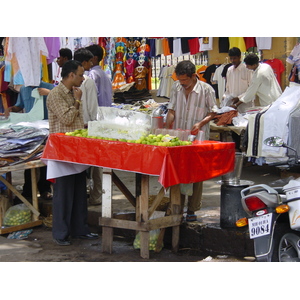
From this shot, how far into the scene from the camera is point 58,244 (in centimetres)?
567

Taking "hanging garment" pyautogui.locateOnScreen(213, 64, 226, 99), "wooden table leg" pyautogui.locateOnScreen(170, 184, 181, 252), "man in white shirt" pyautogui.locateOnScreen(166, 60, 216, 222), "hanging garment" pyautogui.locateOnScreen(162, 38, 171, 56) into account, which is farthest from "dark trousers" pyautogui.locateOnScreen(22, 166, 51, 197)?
"hanging garment" pyautogui.locateOnScreen(162, 38, 171, 56)

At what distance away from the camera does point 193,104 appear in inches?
224

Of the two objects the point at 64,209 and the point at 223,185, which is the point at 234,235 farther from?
the point at 64,209

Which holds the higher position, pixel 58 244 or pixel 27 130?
pixel 27 130

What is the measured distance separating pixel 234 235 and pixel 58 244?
6.19ft

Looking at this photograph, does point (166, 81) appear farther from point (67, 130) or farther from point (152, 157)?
point (152, 157)

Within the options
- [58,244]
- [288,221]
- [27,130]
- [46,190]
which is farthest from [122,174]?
[288,221]

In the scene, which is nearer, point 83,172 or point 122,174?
point 83,172

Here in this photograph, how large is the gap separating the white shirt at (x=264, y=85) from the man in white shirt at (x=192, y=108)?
2700 mm

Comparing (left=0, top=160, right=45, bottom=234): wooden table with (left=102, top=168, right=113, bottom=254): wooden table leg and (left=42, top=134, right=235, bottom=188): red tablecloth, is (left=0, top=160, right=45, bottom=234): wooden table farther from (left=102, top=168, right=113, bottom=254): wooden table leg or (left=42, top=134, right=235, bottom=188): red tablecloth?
(left=102, top=168, right=113, bottom=254): wooden table leg

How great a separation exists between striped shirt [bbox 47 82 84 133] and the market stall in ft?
0.93

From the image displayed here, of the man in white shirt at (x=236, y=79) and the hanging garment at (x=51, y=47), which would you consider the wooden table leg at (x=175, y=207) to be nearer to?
the man in white shirt at (x=236, y=79)

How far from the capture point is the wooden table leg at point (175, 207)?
17.1 ft

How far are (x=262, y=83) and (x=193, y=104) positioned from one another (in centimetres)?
289
